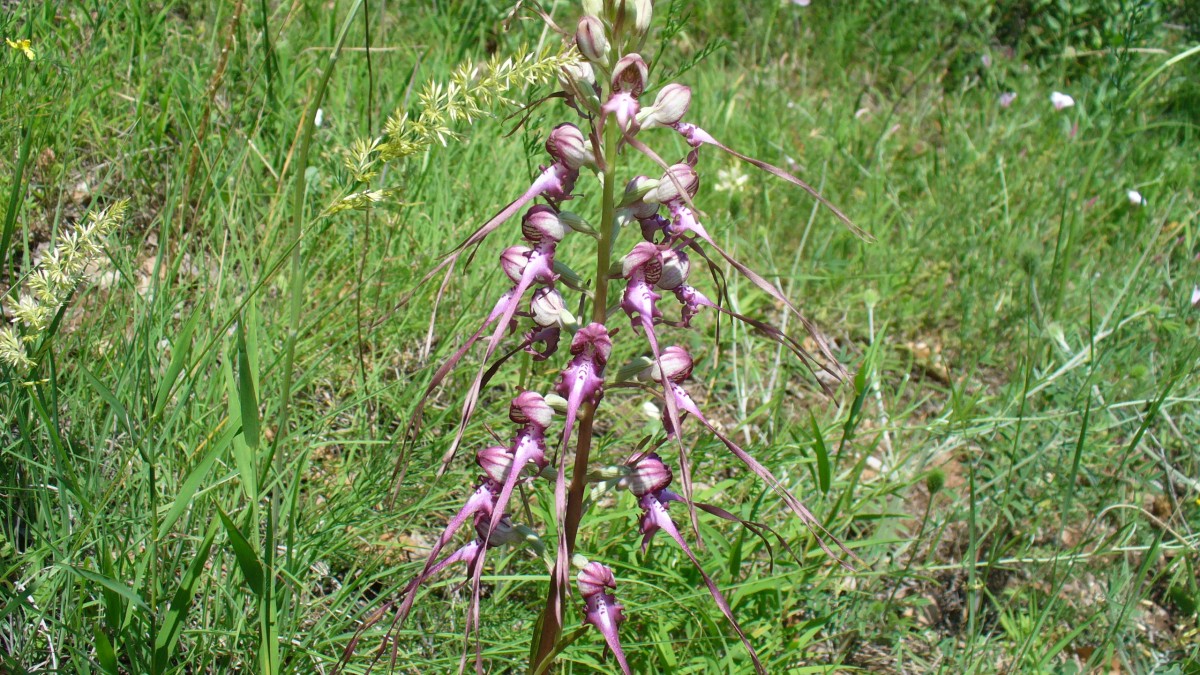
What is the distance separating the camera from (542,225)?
1636 millimetres

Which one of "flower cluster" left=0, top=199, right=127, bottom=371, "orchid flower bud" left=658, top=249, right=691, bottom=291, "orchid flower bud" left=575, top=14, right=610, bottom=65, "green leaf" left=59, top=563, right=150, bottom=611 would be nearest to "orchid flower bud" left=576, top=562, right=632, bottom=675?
"orchid flower bud" left=658, top=249, right=691, bottom=291

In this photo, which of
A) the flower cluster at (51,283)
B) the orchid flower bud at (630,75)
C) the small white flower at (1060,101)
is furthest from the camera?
the small white flower at (1060,101)

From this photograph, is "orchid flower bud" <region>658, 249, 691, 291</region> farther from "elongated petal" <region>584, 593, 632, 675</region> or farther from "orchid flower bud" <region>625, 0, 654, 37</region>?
"elongated petal" <region>584, 593, 632, 675</region>

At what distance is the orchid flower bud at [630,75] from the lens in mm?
1473

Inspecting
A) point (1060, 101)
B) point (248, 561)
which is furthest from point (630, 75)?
point (1060, 101)

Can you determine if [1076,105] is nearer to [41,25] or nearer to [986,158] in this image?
[986,158]

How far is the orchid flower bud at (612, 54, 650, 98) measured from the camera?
147cm

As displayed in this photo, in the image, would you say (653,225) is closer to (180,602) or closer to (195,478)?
(195,478)

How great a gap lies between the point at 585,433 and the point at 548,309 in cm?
23

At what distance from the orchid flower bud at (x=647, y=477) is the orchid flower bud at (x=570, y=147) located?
53cm

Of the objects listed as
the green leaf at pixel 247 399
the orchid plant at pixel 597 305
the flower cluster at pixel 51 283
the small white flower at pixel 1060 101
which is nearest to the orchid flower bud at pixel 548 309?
the orchid plant at pixel 597 305

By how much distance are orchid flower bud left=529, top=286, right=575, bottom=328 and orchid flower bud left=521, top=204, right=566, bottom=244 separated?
9 cm

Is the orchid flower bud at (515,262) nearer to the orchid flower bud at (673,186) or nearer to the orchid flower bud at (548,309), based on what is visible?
the orchid flower bud at (548,309)

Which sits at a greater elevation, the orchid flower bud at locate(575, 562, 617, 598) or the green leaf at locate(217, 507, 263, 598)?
the green leaf at locate(217, 507, 263, 598)
